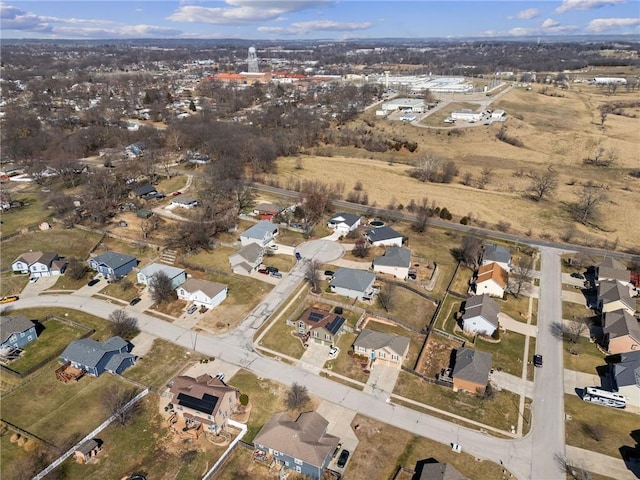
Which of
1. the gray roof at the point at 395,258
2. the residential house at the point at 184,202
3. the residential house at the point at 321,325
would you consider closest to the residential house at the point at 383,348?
the residential house at the point at 321,325

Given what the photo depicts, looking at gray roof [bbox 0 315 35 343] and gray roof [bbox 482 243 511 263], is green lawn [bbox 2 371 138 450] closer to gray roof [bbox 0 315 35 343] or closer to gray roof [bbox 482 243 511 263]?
gray roof [bbox 0 315 35 343]

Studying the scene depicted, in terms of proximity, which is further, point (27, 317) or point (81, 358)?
point (27, 317)

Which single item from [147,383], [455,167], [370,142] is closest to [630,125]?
[455,167]

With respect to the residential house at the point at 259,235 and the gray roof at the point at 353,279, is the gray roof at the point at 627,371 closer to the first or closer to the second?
the gray roof at the point at 353,279

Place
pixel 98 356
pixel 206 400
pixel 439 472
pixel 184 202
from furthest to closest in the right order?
pixel 184 202
pixel 98 356
pixel 206 400
pixel 439 472

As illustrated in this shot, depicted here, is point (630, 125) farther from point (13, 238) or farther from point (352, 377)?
point (13, 238)

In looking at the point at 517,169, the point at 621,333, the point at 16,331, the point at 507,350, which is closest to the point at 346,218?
the point at 507,350

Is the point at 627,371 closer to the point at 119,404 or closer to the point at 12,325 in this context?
the point at 119,404
